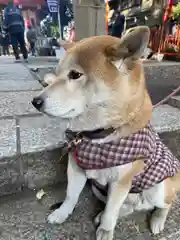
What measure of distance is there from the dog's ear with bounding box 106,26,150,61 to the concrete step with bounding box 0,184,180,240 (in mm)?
734

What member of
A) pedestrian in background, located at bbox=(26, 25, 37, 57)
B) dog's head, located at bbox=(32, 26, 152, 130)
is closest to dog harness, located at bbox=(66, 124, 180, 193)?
dog's head, located at bbox=(32, 26, 152, 130)

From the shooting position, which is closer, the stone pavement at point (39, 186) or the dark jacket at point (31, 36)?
the stone pavement at point (39, 186)

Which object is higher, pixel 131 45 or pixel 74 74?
pixel 131 45

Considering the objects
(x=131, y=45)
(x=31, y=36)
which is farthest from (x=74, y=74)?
(x=31, y=36)

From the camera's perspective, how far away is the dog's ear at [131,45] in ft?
2.37

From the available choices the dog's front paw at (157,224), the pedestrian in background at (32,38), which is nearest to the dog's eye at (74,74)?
the dog's front paw at (157,224)

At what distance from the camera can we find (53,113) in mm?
812

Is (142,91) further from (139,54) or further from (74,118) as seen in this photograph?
(74,118)

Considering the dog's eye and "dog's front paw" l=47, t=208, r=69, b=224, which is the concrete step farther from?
the dog's eye

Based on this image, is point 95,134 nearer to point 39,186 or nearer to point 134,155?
point 134,155

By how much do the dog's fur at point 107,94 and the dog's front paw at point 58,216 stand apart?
17 centimetres

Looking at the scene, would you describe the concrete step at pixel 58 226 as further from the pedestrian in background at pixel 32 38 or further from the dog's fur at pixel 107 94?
the pedestrian in background at pixel 32 38

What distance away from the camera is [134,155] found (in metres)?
0.88

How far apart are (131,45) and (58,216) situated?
0.78 m
